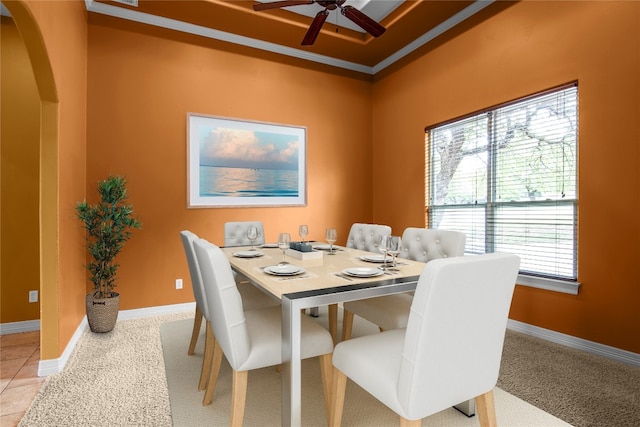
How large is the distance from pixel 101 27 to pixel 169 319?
3.00 m

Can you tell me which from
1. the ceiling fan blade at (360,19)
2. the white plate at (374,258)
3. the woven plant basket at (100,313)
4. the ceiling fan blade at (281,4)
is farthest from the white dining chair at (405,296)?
the woven plant basket at (100,313)

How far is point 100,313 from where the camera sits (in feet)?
9.96

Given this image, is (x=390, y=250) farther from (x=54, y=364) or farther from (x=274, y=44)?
(x=274, y=44)

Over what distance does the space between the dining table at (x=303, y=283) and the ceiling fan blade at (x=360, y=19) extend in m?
1.80

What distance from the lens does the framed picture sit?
3875mm

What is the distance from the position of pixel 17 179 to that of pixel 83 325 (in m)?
1.48

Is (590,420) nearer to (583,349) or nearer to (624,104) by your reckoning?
(583,349)

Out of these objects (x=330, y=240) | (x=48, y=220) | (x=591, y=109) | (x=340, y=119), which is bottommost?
(x=330, y=240)

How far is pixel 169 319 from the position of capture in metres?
3.50

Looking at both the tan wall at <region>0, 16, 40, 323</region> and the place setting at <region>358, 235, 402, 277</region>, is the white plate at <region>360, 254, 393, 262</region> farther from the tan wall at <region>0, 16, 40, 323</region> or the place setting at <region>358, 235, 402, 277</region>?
the tan wall at <region>0, 16, 40, 323</region>

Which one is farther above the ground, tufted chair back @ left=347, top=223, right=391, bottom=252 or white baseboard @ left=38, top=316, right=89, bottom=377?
tufted chair back @ left=347, top=223, right=391, bottom=252

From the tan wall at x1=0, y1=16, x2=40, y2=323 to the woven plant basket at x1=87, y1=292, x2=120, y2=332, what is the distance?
2.29 feet

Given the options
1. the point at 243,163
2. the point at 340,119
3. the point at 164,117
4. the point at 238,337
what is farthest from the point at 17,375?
the point at 340,119

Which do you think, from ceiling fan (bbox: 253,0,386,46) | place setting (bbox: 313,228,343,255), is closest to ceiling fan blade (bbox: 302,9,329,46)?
ceiling fan (bbox: 253,0,386,46)
